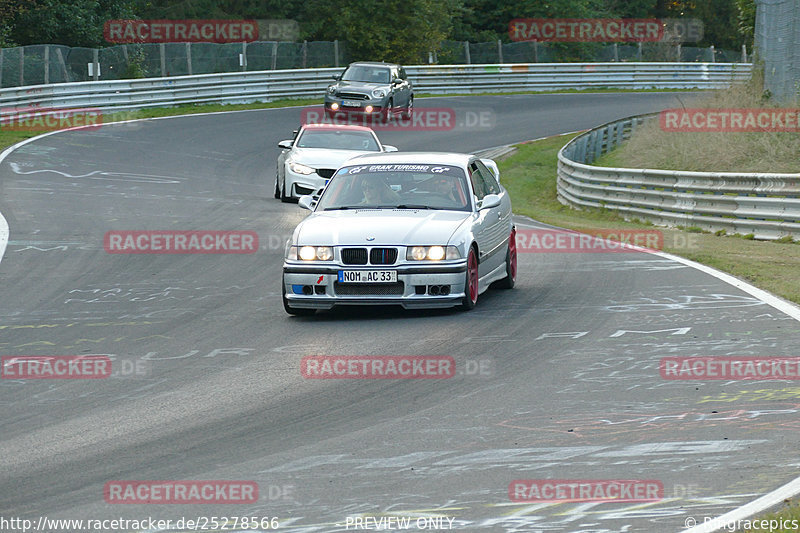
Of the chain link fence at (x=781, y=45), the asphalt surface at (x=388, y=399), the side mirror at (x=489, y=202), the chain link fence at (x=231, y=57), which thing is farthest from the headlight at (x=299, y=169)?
the chain link fence at (x=231, y=57)

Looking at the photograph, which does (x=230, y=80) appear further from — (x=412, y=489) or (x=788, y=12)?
(x=412, y=489)

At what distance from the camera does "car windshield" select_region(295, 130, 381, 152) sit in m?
23.1

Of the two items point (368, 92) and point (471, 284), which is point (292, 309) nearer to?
point (471, 284)

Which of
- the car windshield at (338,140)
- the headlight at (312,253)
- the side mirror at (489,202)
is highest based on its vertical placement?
the side mirror at (489,202)

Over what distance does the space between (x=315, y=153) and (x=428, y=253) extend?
11.7 metres

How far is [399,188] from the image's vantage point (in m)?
12.4

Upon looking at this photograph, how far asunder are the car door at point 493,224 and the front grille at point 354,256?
1331mm

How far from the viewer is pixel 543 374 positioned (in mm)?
8781

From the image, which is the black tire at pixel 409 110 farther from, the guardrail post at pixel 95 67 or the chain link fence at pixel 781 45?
the chain link fence at pixel 781 45

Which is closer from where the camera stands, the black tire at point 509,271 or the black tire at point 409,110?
the black tire at point 509,271

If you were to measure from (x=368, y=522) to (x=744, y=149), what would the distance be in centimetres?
2123

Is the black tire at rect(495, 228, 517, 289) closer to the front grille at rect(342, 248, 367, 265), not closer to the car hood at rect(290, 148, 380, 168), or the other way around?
the front grille at rect(342, 248, 367, 265)

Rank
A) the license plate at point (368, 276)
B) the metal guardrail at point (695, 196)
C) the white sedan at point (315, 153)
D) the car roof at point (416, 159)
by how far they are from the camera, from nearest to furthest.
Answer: the license plate at point (368, 276), the car roof at point (416, 159), the metal guardrail at point (695, 196), the white sedan at point (315, 153)

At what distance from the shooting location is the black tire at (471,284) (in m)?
11.4
